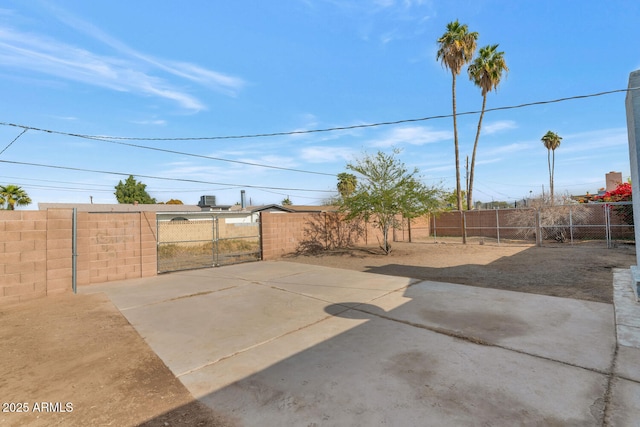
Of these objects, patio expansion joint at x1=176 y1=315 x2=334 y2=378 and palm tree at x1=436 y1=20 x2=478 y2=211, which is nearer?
patio expansion joint at x1=176 y1=315 x2=334 y2=378

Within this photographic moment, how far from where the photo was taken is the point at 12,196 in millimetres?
27594

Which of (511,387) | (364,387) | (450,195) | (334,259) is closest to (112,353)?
(364,387)

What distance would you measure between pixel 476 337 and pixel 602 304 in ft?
10.2

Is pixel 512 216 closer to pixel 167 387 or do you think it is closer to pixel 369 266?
pixel 369 266

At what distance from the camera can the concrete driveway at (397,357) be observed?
250 cm

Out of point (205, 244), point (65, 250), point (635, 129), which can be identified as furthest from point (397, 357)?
point (205, 244)

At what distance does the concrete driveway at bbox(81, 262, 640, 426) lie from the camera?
2.50 metres

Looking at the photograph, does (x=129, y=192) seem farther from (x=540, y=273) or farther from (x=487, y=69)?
(x=540, y=273)

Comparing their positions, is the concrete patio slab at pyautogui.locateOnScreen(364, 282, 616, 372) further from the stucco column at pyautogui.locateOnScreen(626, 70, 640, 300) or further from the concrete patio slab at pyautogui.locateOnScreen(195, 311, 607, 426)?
the stucco column at pyautogui.locateOnScreen(626, 70, 640, 300)

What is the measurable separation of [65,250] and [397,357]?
7.89m

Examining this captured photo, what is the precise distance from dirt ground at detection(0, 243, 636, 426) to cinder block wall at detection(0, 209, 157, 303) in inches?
18.4

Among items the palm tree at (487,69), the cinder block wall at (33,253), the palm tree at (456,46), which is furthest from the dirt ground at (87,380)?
the palm tree at (487,69)

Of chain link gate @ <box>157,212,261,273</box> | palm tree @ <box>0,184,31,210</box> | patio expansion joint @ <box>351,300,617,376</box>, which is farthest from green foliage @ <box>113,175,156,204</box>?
patio expansion joint @ <box>351,300,617,376</box>

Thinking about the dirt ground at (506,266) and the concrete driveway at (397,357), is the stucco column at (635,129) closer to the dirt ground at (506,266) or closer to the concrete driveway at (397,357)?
the dirt ground at (506,266)
